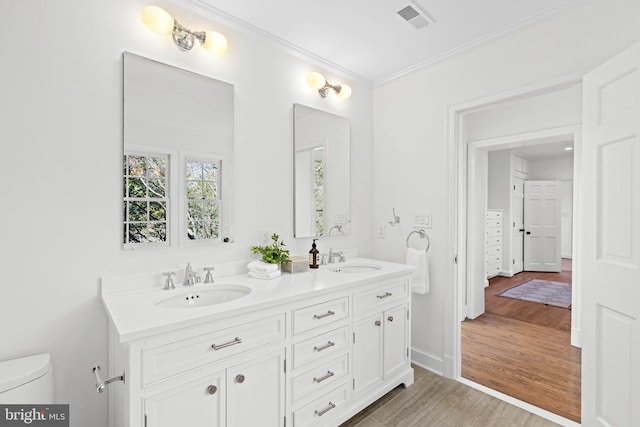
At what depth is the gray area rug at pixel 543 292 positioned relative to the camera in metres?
4.51

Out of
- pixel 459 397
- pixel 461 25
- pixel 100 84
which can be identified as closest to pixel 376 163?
pixel 461 25

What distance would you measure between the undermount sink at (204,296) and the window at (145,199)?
0.34 metres

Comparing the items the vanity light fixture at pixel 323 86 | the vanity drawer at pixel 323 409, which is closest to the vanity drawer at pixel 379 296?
the vanity drawer at pixel 323 409

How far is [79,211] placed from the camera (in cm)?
154

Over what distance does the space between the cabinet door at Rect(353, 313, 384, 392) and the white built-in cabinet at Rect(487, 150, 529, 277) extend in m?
5.13

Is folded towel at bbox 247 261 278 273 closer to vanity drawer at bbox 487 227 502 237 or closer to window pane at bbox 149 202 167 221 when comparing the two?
window pane at bbox 149 202 167 221

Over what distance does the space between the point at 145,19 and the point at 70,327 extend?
5.32 ft

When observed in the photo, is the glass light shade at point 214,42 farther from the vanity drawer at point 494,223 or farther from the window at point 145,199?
the vanity drawer at point 494,223

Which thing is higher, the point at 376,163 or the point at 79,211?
the point at 376,163

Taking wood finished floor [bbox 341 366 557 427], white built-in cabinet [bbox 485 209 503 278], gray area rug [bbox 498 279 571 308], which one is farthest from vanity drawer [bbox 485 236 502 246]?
wood finished floor [bbox 341 366 557 427]

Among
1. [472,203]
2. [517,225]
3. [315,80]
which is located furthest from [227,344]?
[517,225]

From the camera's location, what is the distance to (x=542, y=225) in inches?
259

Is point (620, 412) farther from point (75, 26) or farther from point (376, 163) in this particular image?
point (75, 26)

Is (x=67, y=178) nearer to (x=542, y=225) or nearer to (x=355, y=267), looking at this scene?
(x=355, y=267)
